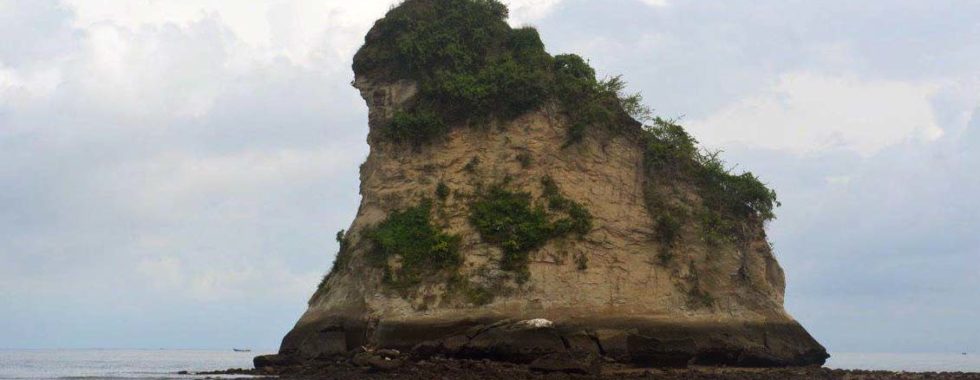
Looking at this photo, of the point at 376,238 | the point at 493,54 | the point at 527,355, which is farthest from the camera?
the point at 493,54

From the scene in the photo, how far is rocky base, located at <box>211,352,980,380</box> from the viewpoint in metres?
26.2

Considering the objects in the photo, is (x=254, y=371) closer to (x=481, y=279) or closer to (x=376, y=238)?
(x=376, y=238)

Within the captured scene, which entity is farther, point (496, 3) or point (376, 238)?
point (496, 3)

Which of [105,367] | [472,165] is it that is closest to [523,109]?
[472,165]

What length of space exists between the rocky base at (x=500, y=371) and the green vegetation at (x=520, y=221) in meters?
4.28

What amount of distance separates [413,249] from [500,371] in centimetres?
638

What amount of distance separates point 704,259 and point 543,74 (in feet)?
25.6

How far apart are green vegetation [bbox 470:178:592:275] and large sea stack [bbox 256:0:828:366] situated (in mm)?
46

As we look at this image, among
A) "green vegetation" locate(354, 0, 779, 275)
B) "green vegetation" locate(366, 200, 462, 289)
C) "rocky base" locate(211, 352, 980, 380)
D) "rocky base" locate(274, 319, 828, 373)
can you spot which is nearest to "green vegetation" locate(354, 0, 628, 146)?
"green vegetation" locate(354, 0, 779, 275)

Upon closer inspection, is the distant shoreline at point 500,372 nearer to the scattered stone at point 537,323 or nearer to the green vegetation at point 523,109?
the scattered stone at point 537,323

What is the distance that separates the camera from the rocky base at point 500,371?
26156mm

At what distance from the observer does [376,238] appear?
32.0 meters

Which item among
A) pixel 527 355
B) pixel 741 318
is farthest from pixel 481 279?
pixel 741 318

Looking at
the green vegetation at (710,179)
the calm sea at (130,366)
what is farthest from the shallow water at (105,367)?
the green vegetation at (710,179)
